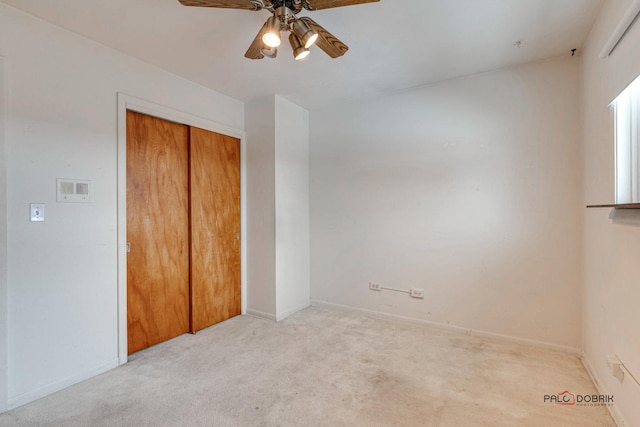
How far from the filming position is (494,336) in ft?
9.22

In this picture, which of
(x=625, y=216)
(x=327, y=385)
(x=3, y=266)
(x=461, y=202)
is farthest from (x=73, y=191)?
(x=625, y=216)

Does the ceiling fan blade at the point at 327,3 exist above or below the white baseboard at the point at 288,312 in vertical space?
above

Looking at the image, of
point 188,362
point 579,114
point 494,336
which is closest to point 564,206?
point 579,114

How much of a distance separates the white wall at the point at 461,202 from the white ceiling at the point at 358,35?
360 millimetres

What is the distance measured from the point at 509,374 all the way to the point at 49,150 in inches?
147

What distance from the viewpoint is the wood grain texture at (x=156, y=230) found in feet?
8.57

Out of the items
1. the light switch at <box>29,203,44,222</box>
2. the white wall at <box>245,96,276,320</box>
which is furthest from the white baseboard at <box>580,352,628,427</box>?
the light switch at <box>29,203,44,222</box>

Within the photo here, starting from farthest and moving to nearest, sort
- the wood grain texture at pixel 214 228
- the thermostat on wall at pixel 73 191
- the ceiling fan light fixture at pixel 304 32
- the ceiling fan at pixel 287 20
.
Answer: the wood grain texture at pixel 214 228 < the thermostat on wall at pixel 73 191 < the ceiling fan light fixture at pixel 304 32 < the ceiling fan at pixel 287 20

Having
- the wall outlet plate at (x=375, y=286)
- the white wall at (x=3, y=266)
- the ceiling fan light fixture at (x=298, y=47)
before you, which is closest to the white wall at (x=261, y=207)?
the wall outlet plate at (x=375, y=286)

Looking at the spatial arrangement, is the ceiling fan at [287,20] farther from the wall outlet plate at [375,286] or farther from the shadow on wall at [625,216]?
the wall outlet plate at [375,286]

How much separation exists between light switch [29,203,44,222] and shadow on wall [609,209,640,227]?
353 centimetres

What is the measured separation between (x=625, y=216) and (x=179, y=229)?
3393mm

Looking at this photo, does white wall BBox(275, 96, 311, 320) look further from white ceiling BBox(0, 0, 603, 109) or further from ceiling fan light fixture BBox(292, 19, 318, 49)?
ceiling fan light fixture BBox(292, 19, 318, 49)

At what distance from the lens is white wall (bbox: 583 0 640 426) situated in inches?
60.8
